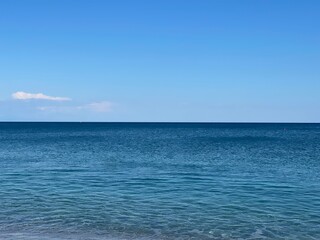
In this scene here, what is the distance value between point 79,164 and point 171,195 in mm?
25981

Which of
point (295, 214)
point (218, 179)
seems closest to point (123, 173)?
point (218, 179)

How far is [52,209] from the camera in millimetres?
28656

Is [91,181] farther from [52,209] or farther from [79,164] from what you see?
[79,164]

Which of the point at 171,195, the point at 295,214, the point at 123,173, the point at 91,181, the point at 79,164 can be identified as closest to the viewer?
the point at 295,214

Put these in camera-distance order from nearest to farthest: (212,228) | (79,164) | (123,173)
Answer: (212,228) → (123,173) → (79,164)

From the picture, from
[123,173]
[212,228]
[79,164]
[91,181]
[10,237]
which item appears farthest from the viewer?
[79,164]

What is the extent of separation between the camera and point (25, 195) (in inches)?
1335

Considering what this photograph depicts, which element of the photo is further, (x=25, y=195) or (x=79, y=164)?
(x=79, y=164)

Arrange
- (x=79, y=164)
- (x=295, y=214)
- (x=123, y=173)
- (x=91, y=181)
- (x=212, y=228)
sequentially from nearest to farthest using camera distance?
(x=212, y=228)
(x=295, y=214)
(x=91, y=181)
(x=123, y=173)
(x=79, y=164)

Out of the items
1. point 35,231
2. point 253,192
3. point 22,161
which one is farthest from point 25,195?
point 22,161

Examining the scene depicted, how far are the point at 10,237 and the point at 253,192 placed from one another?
20.8 meters

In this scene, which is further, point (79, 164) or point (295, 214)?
point (79, 164)

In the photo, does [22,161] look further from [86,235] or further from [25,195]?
[86,235]

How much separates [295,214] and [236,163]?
2962cm
